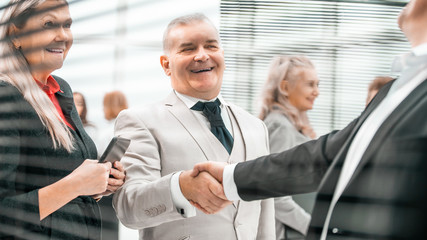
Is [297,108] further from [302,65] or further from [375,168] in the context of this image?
[375,168]

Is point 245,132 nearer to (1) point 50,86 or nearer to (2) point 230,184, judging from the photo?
(2) point 230,184

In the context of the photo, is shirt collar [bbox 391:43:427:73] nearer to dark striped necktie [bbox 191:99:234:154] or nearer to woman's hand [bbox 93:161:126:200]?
dark striped necktie [bbox 191:99:234:154]

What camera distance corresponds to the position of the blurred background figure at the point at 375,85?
1104 mm

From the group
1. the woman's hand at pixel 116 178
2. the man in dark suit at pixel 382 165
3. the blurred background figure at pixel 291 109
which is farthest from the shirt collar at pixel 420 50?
the woman's hand at pixel 116 178

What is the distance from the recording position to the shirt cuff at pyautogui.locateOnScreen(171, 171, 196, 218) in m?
1.29

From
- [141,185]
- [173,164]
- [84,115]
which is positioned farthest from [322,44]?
[84,115]

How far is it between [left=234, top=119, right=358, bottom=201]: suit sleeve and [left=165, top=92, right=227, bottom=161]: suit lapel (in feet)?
0.31

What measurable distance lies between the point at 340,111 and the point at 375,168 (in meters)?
0.30

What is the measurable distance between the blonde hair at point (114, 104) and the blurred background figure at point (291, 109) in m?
0.42

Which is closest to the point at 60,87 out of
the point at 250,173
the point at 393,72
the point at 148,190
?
the point at 148,190

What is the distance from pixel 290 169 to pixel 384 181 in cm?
34

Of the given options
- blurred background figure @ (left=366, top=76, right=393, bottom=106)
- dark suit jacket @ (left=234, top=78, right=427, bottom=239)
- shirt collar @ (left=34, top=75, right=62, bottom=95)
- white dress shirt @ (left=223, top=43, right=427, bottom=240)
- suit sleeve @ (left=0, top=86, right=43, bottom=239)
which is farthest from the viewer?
shirt collar @ (left=34, top=75, right=62, bottom=95)

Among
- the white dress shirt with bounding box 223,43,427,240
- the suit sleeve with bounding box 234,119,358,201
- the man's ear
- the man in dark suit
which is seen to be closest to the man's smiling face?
the man's ear

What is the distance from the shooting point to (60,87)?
1.42m
